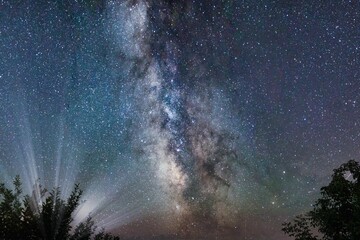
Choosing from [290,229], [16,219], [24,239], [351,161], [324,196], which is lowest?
[24,239]

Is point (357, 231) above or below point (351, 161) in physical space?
below

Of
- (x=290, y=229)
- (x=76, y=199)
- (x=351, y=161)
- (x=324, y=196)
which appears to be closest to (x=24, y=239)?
(x=76, y=199)

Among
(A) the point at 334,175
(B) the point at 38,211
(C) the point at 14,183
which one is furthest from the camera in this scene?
(C) the point at 14,183

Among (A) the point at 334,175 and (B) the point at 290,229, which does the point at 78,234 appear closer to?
(B) the point at 290,229

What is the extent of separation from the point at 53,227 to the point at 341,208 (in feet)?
58.0

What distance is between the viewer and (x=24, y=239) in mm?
15992

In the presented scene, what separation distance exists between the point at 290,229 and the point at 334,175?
4.87 metres

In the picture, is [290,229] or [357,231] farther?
[290,229]

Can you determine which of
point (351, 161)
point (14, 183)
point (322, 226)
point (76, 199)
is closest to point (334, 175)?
point (351, 161)

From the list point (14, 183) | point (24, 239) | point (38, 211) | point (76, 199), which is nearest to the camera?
point (24, 239)

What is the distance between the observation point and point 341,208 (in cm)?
2108

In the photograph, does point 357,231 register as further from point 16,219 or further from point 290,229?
point 16,219

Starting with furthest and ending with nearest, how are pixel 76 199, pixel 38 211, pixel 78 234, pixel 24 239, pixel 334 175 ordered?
pixel 334 175 → pixel 78 234 → pixel 76 199 → pixel 38 211 → pixel 24 239

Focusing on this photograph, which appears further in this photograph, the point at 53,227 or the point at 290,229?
the point at 290,229
